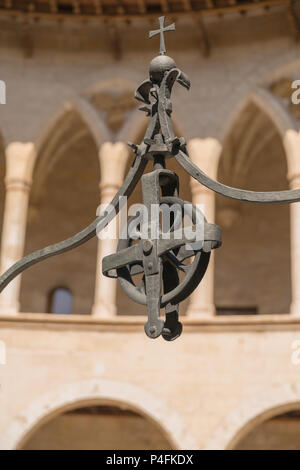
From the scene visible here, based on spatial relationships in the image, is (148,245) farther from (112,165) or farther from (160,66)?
(112,165)

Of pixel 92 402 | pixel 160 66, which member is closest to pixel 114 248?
pixel 92 402

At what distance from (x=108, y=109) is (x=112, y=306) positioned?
3501mm

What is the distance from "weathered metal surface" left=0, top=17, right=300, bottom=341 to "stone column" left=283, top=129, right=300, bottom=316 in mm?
9642

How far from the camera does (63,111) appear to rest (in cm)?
1516

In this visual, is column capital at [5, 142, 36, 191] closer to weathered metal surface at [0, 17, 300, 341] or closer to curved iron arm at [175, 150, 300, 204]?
weathered metal surface at [0, 17, 300, 341]

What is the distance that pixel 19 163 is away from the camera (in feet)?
48.7

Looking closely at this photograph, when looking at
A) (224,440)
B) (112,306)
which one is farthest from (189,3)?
(224,440)

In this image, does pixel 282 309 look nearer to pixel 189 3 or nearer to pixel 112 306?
pixel 112 306

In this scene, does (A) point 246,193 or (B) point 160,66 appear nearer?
(A) point 246,193

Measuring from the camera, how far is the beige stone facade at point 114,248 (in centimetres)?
1294

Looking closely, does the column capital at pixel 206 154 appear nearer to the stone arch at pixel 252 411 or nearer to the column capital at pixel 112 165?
the column capital at pixel 112 165

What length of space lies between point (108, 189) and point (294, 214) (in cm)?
311

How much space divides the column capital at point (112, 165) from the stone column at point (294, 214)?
109 inches

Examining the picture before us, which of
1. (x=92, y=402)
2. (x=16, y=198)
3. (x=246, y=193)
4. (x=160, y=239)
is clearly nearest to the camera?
(x=246, y=193)
